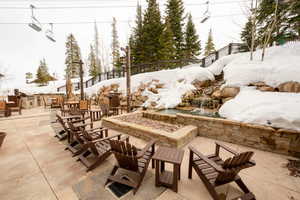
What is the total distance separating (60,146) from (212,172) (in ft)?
12.3

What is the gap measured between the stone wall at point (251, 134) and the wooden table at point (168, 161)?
232 cm

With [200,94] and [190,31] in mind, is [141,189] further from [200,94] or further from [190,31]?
[190,31]

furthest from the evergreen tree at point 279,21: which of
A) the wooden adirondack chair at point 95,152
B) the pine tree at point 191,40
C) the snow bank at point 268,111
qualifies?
the wooden adirondack chair at point 95,152

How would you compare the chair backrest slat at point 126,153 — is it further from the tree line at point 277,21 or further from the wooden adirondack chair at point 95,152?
the tree line at point 277,21

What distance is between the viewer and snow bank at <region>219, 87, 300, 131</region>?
296 cm

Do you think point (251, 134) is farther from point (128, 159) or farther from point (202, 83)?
point (202, 83)

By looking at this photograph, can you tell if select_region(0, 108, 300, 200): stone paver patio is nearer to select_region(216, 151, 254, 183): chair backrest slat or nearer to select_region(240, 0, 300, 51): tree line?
select_region(216, 151, 254, 183): chair backrest slat

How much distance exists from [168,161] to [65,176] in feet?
6.28

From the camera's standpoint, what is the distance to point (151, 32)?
549 inches

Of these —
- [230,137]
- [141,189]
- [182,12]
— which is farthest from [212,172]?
[182,12]

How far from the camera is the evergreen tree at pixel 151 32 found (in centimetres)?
1395

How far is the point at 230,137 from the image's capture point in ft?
12.0

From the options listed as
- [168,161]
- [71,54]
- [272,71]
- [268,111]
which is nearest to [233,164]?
[168,161]

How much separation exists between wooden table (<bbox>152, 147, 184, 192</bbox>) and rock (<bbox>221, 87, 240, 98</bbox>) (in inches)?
191
